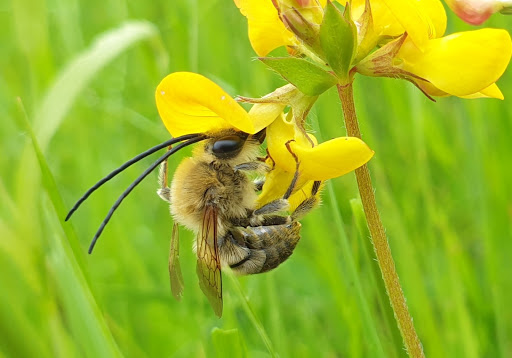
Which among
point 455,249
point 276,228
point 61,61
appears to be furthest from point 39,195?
point 61,61

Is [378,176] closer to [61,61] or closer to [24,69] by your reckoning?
[61,61]

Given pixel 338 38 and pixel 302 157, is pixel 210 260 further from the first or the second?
pixel 338 38

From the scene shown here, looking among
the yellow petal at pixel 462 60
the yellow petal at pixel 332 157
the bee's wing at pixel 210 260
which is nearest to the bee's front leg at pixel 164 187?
the bee's wing at pixel 210 260

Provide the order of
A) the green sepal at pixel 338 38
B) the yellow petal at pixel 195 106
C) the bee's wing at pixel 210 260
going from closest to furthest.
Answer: the green sepal at pixel 338 38
the yellow petal at pixel 195 106
the bee's wing at pixel 210 260

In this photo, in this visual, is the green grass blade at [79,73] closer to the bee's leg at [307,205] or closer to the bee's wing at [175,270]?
the bee's wing at [175,270]

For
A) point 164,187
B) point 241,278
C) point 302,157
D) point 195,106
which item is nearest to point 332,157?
point 302,157

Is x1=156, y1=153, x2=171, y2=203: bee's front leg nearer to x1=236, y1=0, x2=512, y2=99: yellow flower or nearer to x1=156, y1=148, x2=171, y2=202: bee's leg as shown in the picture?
x1=156, y1=148, x2=171, y2=202: bee's leg
